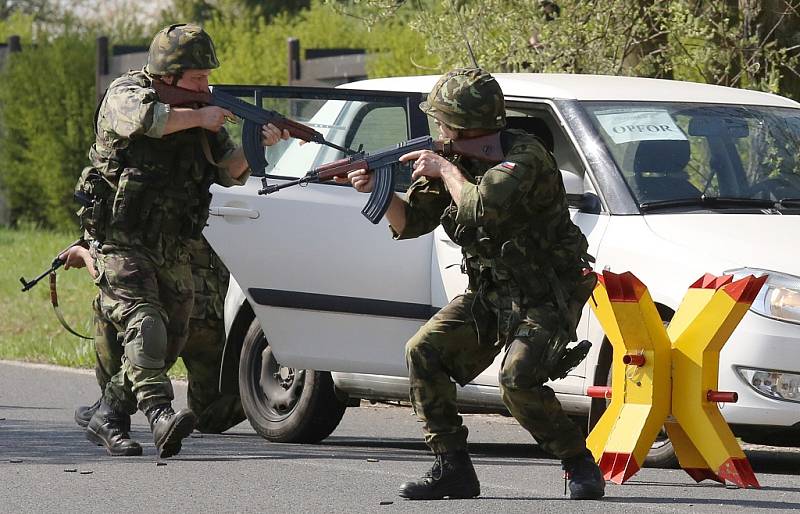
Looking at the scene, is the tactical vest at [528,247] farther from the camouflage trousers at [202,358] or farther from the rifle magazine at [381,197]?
the camouflage trousers at [202,358]

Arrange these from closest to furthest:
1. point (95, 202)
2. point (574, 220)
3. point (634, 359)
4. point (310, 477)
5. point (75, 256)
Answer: point (634, 359), point (310, 477), point (574, 220), point (95, 202), point (75, 256)

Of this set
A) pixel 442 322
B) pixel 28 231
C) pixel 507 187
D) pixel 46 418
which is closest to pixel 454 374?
pixel 442 322

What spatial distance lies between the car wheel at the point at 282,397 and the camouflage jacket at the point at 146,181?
1060mm

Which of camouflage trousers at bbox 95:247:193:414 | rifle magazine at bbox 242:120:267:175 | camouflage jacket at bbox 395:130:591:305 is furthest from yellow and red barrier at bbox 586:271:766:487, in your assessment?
camouflage trousers at bbox 95:247:193:414

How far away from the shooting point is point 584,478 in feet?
20.7

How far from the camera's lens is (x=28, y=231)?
2252 cm

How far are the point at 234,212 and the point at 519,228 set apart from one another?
2.33 meters

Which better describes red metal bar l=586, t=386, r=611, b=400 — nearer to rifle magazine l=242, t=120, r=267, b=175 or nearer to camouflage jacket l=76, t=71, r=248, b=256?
rifle magazine l=242, t=120, r=267, b=175

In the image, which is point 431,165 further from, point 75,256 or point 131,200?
point 75,256

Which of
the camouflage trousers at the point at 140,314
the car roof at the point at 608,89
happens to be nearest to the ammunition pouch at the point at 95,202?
the camouflage trousers at the point at 140,314

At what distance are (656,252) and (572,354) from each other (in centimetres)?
104

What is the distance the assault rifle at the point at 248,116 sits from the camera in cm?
729

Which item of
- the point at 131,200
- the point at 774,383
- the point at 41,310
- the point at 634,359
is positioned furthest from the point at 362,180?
the point at 41,310

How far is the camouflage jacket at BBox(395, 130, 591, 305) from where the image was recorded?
6.12m
